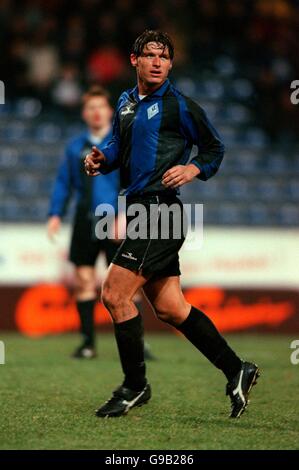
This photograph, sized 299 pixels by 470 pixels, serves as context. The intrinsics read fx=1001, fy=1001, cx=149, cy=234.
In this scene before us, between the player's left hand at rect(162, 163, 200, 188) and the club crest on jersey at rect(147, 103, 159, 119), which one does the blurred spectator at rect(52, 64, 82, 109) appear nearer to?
the club crest on jersey at rect(147, 103, 159, 119)

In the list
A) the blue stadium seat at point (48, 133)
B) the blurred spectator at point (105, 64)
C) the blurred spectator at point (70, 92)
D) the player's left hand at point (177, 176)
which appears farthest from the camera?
the blurred spectator at point (105, 64)

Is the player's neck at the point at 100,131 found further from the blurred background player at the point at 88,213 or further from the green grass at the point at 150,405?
the green grass at the point at 150,405

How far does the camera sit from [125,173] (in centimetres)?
514

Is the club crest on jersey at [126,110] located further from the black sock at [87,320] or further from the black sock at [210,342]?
the black sock at [87,320]

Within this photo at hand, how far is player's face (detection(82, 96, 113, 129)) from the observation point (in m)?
7.93

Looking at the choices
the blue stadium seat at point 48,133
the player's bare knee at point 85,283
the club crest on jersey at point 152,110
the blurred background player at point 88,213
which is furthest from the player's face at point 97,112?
the blue stadium seat at point 48,133

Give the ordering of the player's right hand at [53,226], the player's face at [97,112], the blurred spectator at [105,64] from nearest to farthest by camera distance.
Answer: the player's face at [97,112] < the player's right hand at [53,226] < the blurred spectator at [105,64]

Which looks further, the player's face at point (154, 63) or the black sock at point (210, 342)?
the black sock at point (210, 342)

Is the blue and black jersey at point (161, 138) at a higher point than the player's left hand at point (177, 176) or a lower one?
higher

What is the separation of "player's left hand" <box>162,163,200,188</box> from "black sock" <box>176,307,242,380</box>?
69cm

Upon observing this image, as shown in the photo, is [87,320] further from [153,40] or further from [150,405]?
[153,40]

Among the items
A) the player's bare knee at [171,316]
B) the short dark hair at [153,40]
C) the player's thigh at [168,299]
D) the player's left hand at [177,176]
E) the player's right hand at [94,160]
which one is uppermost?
the short dark hair at [153,40]

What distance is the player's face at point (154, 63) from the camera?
4.98 meters

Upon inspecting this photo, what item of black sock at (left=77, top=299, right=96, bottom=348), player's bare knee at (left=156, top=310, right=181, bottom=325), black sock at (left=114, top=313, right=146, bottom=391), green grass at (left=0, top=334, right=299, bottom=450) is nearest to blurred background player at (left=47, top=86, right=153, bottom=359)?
black sock at (left=77, top=299, right=96, bottom=348)
